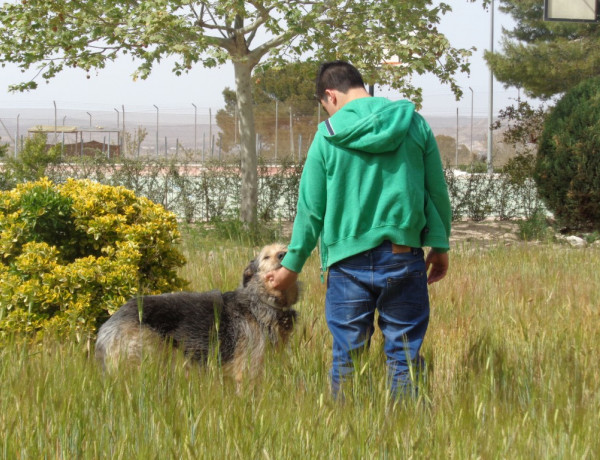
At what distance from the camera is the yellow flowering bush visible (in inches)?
204

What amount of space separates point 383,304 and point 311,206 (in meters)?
0.62

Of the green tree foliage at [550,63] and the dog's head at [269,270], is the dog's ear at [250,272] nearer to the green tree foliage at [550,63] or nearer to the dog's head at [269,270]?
the dog's head at [269,270]

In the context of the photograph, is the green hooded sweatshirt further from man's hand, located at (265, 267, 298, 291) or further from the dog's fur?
the dog's fur

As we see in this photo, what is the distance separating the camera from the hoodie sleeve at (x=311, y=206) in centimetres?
382

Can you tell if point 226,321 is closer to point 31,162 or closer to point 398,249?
point 398,249

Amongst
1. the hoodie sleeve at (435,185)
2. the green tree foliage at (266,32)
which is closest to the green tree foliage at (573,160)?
the green tree foliage at (266,32)

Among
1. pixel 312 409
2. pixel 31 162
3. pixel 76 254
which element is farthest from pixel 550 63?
pixel 312 409

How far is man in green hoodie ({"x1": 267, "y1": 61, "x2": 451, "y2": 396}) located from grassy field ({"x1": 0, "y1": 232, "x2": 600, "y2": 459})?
25 cm

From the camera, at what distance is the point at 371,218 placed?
3742mm

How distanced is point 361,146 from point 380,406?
4.11ft

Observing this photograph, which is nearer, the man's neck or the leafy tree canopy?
the man's neck

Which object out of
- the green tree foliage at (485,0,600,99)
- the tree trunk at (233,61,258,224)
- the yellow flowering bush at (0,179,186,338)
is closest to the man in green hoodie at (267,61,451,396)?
the yellow flowering bush at (0,179,186,338)

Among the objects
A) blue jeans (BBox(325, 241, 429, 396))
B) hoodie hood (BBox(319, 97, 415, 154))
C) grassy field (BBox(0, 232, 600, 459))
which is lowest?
grassy field (BBox(0, 232, 600, 459))

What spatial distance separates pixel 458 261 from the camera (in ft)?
28.8
